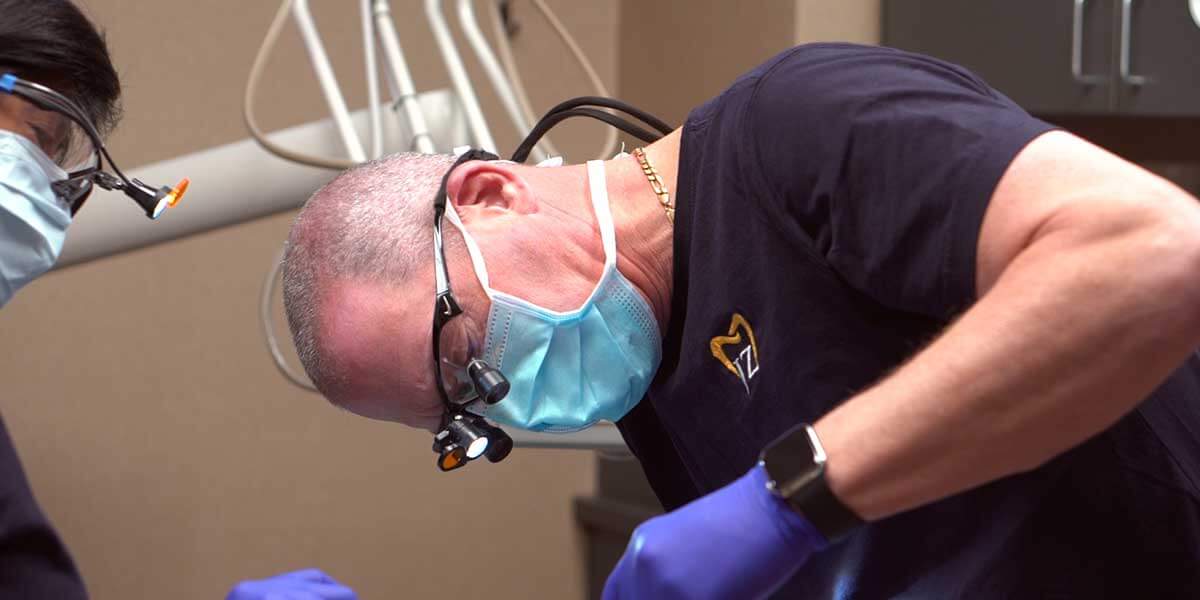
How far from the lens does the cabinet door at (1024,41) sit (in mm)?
2453

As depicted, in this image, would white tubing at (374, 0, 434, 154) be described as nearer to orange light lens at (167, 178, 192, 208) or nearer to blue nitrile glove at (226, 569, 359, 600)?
orange light lens at (167, 178, 192, 208)

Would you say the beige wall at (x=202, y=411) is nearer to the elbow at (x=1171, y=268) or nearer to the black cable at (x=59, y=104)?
the black cable at (x=59, y=104)

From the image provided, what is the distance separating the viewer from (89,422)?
254 centimetres

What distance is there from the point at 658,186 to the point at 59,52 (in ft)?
2.46

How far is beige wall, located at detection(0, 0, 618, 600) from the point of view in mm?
2529

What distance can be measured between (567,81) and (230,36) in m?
0.78

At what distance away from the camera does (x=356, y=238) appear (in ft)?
3.67

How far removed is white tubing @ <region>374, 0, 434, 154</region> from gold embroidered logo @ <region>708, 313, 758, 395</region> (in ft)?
2.18

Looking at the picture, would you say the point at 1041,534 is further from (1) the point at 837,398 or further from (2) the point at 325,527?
(2) the point at 325,527

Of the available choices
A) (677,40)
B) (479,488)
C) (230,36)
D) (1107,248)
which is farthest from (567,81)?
(1107,248)

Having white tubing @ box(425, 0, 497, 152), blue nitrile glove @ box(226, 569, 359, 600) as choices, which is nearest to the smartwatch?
blue nitrile glove @ box(226, 569, 359, 600)

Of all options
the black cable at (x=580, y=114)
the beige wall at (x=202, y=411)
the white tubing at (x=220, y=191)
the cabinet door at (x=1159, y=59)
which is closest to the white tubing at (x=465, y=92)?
the white tubing at (x=220, y=191)

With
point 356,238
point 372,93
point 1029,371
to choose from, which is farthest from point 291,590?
point 1029,371

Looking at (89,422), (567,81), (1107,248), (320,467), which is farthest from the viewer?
(567,81)
